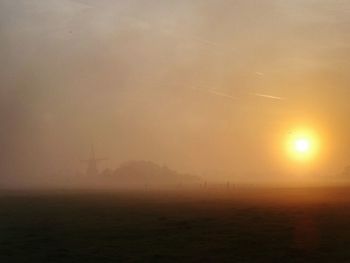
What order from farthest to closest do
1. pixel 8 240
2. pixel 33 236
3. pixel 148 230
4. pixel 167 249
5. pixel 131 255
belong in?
pixel 148 230 < pixel 33 236 < pixel 8 240 < pixel 167 249 < pixel 131 255

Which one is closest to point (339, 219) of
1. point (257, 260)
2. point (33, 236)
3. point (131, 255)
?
point (257, 260)

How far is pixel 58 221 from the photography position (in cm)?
7162

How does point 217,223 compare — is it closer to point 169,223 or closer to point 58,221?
point 169,223

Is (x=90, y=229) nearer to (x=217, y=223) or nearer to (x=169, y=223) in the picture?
(x=169, y=223)

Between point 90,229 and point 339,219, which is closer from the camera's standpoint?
point 90,229

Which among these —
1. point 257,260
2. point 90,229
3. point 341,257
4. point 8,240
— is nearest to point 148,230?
point 90,229

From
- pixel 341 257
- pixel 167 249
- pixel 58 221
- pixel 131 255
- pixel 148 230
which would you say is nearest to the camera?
pixel 341 257

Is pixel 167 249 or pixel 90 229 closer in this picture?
pixel 167 249

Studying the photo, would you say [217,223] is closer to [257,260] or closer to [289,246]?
[289,246]

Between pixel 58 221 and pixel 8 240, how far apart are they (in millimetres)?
21705

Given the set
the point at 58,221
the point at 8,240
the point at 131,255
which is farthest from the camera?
the point at 58,221

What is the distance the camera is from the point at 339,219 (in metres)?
67.5

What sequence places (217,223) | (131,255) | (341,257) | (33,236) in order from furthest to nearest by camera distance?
(217,223)
(33,236)
(131,255)
(341,257)

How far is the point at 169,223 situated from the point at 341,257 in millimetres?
32687
